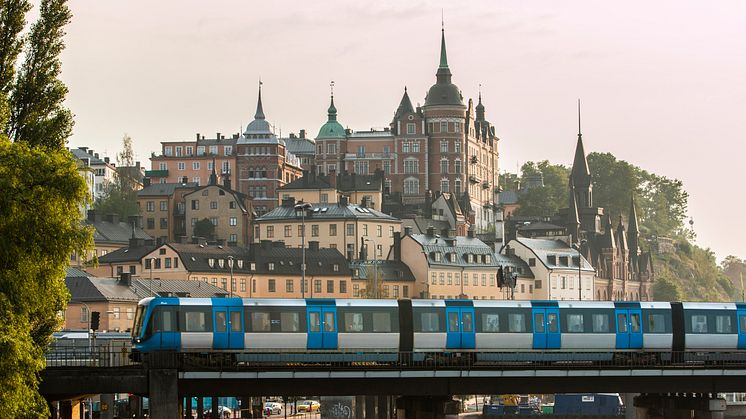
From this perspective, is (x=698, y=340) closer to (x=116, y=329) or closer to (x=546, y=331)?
(x=546, y=331)

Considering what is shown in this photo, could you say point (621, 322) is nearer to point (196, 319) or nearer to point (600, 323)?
point (600, 323)

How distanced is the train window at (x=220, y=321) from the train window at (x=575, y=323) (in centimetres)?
1551

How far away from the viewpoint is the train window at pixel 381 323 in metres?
75.1

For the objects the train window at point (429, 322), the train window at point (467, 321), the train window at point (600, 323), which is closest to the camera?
the train window at point (429, 322)

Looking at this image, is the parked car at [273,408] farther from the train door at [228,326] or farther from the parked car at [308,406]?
the train door at [228,326]

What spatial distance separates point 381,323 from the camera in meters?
75.1

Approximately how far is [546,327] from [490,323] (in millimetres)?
2668

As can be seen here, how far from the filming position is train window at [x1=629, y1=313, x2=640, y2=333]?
7981 cm

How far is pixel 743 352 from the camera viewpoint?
80.2 metres

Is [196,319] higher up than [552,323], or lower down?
higher up

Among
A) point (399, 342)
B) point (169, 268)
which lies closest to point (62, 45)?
point (399, 342)

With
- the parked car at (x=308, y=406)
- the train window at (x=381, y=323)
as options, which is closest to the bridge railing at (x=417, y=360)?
the train window at (x=381, y=323)

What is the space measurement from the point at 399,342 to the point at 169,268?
125665 mm

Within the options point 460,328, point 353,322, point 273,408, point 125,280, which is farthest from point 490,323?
point 125,280
